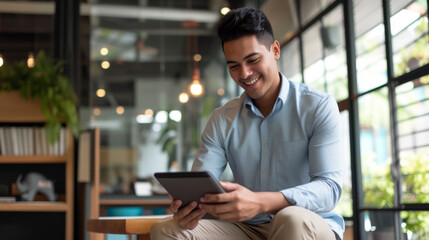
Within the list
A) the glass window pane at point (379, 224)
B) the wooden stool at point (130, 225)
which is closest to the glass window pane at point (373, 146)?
the glass window pane at point (379, 224)

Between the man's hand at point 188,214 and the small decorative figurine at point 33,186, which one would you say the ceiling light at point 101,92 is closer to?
the small decorative figurine at point 33,186

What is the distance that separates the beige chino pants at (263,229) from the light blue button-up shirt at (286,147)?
0.19 ft

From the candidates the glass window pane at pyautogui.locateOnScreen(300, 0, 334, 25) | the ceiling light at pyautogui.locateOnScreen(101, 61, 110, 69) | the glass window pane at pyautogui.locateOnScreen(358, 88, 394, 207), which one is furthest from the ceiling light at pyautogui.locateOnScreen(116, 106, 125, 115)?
the glass window pane at pyautogui.locateOnScreen(358, 88, 394, 207)

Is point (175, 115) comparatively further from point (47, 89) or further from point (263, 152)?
point (263, 152)

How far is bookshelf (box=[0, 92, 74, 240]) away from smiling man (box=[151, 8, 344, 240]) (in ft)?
10.3

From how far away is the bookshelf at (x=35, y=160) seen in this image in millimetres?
4852

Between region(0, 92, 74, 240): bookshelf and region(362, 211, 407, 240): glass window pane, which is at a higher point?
region(0, 92, 74, 240): bookshelf

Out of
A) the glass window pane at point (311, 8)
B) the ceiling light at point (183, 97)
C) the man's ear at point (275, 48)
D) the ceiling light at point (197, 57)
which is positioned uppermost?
the ceiling light at point (197, 57)

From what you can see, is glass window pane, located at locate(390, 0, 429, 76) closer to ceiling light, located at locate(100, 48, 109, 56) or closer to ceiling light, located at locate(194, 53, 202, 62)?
ceiling light, located at locate(194, 53, 202, 62)

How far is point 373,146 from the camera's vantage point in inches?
163

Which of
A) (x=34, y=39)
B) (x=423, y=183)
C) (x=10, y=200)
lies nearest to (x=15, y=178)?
(x=10, y=200)

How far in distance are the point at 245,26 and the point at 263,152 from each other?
1.47 ft

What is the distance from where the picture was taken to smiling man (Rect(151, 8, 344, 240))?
1.67 metres

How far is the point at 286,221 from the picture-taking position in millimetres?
1591
